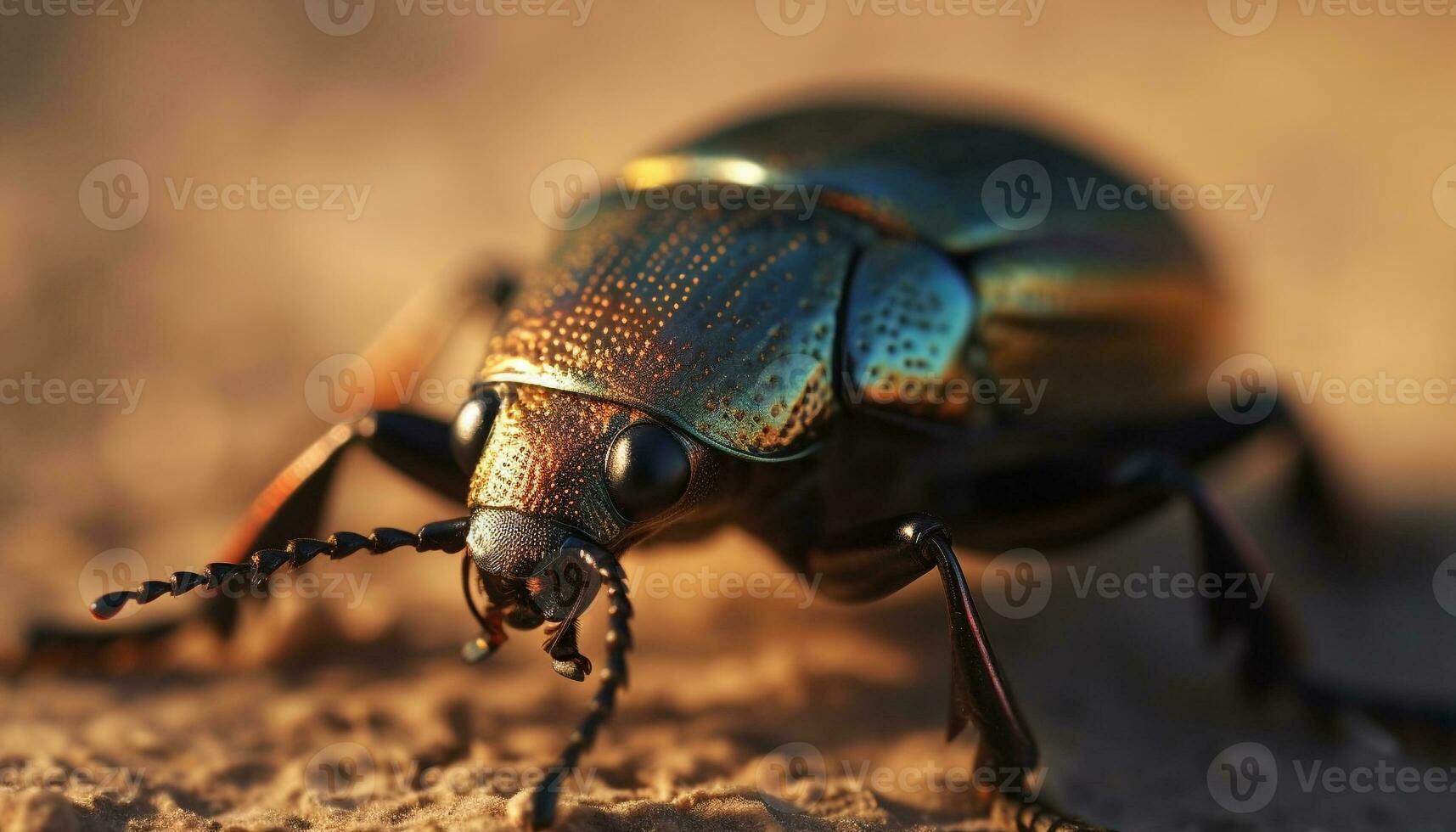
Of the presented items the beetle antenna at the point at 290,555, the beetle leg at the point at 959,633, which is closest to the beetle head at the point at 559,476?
the beetle antenna at the point at 290,555

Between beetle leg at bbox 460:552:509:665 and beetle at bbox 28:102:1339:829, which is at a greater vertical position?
beetle at bbox 28:102:1339:829

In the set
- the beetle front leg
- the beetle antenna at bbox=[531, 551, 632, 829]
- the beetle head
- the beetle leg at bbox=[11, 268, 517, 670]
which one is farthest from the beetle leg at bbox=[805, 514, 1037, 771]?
the beetle leg at bbox=[11, 268, 517, 670]

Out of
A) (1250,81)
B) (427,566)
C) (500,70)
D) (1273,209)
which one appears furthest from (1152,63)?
(427,566)

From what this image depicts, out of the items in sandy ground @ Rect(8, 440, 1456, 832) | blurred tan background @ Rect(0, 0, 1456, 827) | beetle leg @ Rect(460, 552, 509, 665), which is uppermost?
blurred tan background @ Rect(0, 0, 1456, 827)

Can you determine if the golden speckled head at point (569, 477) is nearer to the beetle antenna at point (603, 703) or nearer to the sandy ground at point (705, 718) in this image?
the beetle antenna at point (603, 703)

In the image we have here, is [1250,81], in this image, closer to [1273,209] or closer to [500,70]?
[1273,209]

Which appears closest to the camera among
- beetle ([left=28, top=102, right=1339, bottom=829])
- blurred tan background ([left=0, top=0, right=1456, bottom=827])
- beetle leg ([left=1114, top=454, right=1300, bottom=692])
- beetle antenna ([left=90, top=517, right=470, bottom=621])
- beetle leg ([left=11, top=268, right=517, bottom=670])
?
beetle antenna ([left=90, top=517, right=470, bottom=621])

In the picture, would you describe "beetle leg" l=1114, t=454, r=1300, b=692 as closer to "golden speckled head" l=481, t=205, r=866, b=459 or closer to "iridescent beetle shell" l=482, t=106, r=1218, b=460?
"iridescent beetle shell" l=482, t=106, r=1218, b=460

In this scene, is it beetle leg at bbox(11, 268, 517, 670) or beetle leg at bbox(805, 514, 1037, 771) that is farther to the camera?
beetle leg at bbox(11, 268, 517, 670)
